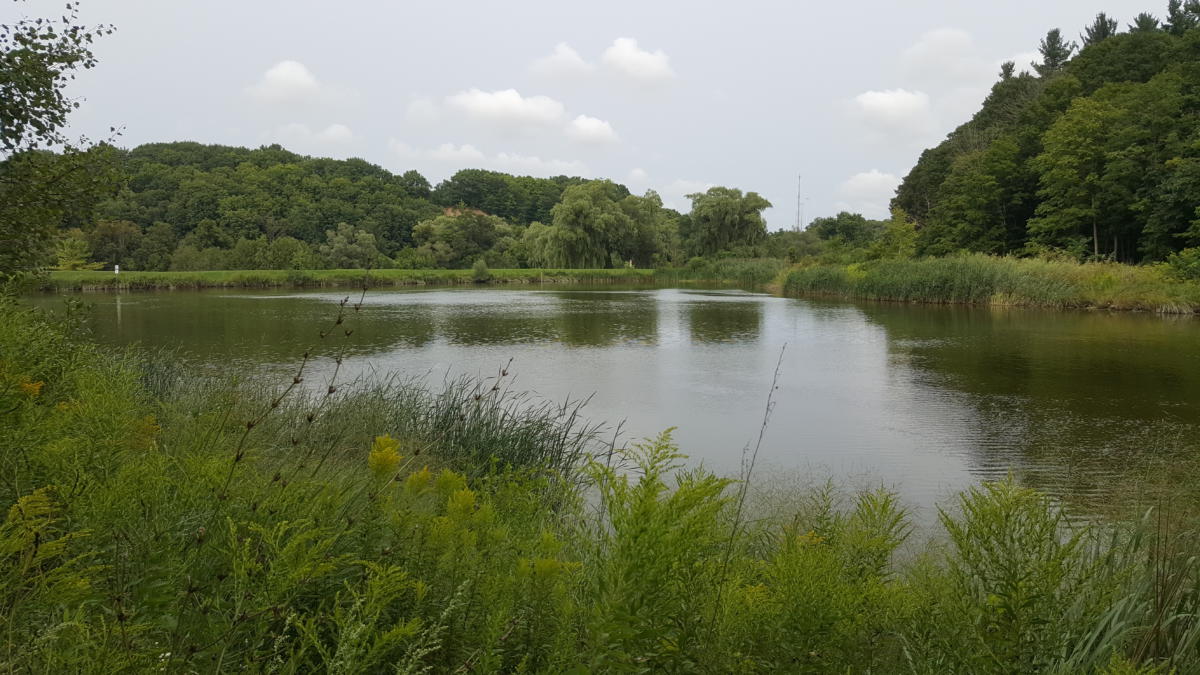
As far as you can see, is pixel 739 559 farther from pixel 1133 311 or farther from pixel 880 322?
pixel 1133 311

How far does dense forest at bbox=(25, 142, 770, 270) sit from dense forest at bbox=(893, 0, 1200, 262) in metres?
21.2

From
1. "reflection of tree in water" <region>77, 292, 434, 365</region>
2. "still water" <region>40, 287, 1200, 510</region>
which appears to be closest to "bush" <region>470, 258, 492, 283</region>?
"reflection of tree in water" <region>77, 292, 434, 365</region>

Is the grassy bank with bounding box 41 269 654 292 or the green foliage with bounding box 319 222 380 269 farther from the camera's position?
the green foliage with bounding box 319 222 380 269

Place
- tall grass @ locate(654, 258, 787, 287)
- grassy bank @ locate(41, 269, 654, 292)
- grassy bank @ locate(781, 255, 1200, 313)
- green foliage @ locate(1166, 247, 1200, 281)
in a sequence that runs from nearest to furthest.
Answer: green foliage @ locate(1166, 247, 1200, 281), grassy bank @ locate(781, 255, 1200, 313), grassy bank @ locate(41, 269, 654, 292), tall grass @ locate(654, 258, 787, 287)

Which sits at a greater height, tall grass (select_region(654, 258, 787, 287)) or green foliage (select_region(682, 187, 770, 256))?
green foliage (select_region(682, 187, 770, 256))

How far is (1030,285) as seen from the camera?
25.7 metres

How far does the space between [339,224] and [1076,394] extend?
68377mm

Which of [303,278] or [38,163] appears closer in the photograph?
[38,163]

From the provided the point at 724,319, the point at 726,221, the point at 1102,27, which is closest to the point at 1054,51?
the point at 1102,27

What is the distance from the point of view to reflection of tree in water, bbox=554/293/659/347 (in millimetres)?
17875

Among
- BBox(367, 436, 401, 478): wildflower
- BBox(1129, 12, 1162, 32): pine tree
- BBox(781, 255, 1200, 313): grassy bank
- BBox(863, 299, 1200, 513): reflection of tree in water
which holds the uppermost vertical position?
BBox(1129, 12, 1162, 32): pine tree

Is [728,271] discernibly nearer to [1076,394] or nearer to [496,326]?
[496,326]

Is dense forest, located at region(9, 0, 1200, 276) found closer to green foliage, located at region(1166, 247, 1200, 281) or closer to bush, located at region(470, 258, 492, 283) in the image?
green foliage, located at region(1166, 247, 1200, 281)

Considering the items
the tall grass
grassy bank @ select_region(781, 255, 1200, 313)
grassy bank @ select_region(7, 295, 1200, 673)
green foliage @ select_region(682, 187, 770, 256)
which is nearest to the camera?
grassy bank @ select_region(7, 295, 1200, 673)
